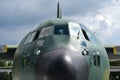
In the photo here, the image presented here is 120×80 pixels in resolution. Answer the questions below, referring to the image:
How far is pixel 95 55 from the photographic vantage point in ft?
36.1

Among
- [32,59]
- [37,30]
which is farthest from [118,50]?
[32,59]

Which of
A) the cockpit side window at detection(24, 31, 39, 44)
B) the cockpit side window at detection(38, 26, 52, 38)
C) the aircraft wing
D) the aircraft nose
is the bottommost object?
the aircraft wing

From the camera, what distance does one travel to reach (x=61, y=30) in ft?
36.2

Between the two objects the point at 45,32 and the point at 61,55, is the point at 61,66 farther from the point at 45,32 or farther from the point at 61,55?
the point at 45,32

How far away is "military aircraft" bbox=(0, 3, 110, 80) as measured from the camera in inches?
366

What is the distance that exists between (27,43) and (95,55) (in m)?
2.15

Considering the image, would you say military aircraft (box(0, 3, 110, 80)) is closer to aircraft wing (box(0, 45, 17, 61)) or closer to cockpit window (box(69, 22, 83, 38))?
cockpit window (box(69, 22, 83, 38))

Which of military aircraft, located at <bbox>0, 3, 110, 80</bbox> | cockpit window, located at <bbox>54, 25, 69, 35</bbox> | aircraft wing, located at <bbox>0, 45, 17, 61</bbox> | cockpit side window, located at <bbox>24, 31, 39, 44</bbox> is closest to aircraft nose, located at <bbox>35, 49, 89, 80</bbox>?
military aircraft, located at <bbox>0, 3, 110, 80</bbox>

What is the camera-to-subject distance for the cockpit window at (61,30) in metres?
10.9

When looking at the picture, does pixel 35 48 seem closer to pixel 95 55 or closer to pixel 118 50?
pixel 95 55

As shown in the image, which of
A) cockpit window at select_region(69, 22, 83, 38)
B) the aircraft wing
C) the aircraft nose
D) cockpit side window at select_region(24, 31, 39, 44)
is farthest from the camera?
the aircraft wing

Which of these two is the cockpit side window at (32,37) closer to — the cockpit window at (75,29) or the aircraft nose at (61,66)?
the cockpit window at (75,29)

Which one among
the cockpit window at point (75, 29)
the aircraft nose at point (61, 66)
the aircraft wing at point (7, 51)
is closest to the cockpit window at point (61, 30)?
the cockpit window at point (75, 29)

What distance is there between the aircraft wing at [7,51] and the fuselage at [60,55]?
21.8ft
